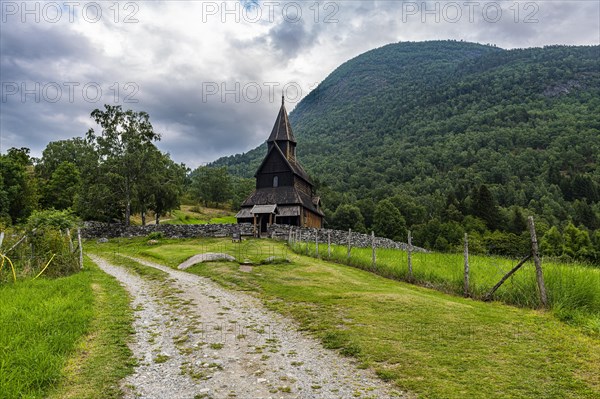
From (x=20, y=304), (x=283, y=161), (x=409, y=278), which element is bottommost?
(x=409, y=278)

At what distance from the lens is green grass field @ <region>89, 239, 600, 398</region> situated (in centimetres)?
549

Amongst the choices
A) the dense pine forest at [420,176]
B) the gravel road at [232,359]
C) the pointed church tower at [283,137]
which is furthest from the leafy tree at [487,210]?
the gravel road at [232,359]

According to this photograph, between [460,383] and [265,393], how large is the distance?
2899mm

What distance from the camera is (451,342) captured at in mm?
7352

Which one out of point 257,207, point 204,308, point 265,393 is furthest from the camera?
point 257,207

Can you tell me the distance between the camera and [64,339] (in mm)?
7258

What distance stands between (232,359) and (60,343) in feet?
11.1

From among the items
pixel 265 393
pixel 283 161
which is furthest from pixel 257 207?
pixel 265 393

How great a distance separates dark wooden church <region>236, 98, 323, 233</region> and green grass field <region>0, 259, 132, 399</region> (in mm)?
31317

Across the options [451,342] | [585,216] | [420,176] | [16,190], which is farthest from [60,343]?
[420,176]

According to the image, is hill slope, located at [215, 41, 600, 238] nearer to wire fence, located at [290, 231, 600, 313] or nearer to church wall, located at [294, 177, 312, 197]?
church wall, located at [294, 177, 312, 197]

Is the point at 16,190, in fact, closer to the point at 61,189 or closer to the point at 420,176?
the point at 61,189

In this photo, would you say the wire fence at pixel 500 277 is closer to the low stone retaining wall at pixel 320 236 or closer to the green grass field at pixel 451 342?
the green grass field at pixel 451 342

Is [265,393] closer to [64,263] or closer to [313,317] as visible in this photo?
[313,317]
